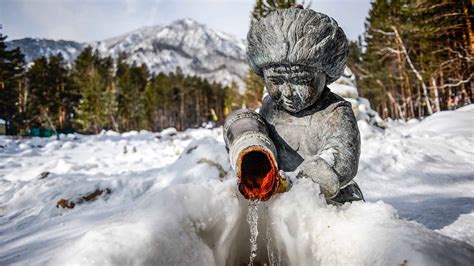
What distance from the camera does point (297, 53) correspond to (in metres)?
1.18

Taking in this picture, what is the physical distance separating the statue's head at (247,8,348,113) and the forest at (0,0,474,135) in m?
12.4

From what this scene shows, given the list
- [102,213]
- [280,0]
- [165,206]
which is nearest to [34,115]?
[280,0]

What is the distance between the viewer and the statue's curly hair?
1.19 m

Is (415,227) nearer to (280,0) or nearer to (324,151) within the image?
(324,151)

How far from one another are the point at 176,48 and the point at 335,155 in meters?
162

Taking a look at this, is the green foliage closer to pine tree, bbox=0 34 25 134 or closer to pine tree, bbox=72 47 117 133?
pine tree, bbox=72 47 117 133

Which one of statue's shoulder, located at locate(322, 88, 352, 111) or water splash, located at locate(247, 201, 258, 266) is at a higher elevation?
statue's shoulder, located at locate(322, 88, 352, 111)

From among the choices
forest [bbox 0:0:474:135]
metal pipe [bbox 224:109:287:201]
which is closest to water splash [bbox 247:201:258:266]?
metal pipe [bbox 224:109:287:201]

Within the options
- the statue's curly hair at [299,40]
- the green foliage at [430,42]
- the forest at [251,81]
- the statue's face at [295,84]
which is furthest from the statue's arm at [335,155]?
the forest at [251,81]

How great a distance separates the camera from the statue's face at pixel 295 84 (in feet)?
4.08

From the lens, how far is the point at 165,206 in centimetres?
88

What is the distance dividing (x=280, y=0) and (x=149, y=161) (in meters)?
10.6

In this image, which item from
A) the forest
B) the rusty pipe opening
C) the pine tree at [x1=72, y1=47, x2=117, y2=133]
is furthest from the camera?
the pine tree at [x1=72, y1=47, x2=117, y2=133]

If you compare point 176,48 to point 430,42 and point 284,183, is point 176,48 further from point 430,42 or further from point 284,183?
point 284,183
